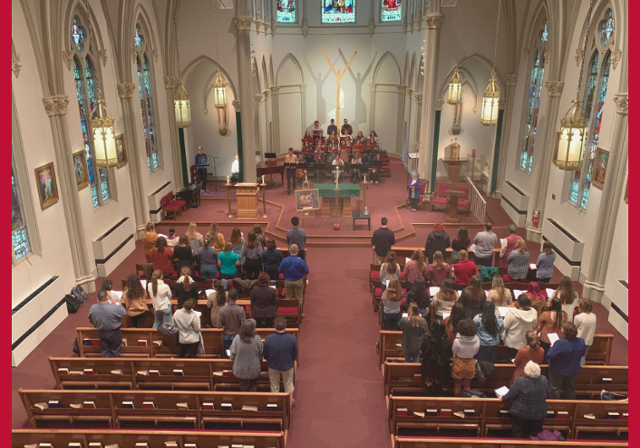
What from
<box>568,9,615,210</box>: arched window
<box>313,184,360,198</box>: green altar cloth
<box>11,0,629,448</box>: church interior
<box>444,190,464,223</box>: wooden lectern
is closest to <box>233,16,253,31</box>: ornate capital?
<box>11,0,629,448</box>: church interior

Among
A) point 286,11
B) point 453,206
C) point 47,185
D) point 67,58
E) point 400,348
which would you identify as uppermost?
point 286,11

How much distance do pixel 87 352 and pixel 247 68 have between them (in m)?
12.6

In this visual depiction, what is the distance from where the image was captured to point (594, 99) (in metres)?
12.3

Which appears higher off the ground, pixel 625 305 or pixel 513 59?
pixel 513 59

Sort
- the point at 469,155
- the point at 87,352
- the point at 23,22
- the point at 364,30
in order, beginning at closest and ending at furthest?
the point at 87,352
the point at 23,22
the point at 469,155
the point at 364,30

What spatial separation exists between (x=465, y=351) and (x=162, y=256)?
20.4 feet

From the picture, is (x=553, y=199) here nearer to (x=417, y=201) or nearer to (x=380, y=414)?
(x=417, y=201)

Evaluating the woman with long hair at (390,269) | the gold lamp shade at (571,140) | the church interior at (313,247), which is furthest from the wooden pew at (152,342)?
the gold lamp shade at (571,140)

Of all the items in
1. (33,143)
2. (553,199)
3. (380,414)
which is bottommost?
(380,414)

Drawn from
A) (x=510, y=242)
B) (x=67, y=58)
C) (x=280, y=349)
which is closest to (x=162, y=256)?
(x=280, y=349)

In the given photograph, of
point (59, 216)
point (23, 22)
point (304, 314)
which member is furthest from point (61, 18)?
point (304, 314)

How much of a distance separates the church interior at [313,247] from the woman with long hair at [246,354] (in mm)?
37

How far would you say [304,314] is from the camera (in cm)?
1104

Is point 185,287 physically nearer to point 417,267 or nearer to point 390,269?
point 390,269
